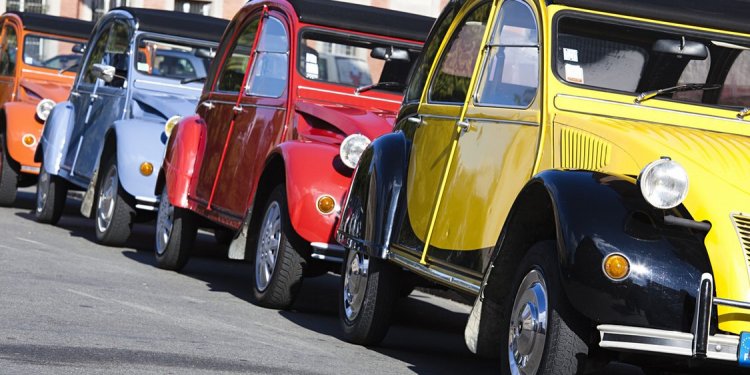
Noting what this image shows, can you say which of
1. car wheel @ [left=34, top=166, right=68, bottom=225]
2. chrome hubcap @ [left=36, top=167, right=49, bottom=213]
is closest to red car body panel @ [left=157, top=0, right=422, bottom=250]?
car wheel @ [left=34, top=166, right=68, bottom=225]

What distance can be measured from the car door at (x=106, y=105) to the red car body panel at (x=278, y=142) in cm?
206

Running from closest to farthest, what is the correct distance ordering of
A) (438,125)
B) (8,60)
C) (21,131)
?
(438,125)
(21,131)
(8,60)

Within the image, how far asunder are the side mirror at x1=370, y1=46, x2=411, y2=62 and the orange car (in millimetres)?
6644

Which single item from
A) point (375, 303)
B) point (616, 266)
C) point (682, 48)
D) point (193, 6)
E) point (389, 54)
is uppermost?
point (682, 48)

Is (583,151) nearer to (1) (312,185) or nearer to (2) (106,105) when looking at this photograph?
(1) (312,185)

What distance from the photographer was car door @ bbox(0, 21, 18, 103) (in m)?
18.1

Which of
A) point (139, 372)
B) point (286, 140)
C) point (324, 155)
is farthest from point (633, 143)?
point (286, 140)

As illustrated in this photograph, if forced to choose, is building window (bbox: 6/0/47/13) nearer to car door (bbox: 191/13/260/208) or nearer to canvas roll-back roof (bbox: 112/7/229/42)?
canvas roll-back roof (bbox: 112/7/229/42)

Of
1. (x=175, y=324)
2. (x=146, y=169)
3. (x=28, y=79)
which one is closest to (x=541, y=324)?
(x=175, y=324)

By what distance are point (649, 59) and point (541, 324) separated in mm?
1795

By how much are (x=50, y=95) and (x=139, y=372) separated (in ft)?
36.8

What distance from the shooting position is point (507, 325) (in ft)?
21.0

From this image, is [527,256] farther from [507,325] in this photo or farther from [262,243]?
[262,243]

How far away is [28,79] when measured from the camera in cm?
1789
